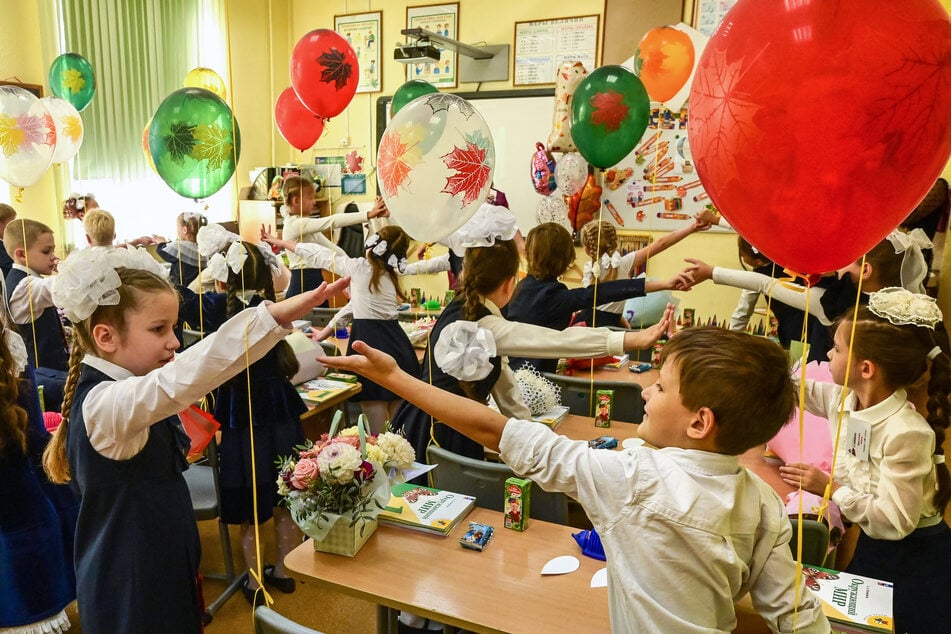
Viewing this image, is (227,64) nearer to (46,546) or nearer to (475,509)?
(46,546)

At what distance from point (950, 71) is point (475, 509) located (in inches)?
61.7

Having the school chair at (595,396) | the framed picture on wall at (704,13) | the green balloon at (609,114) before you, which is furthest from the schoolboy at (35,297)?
the framed picture on wall at (704,13)

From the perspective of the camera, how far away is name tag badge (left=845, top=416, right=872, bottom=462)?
70.0 inches

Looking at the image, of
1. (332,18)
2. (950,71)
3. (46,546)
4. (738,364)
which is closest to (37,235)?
(46,546)

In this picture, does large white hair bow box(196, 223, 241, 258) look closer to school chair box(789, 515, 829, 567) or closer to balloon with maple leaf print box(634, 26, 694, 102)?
school chair box(789, 515, 829, 567)

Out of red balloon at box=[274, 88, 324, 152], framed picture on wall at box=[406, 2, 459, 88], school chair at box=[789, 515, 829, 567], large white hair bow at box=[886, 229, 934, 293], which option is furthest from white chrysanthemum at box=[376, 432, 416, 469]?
framed picture on wall at box=[406, 2, 459, 88]

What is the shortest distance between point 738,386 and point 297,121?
3974mm

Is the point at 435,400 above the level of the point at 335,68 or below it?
below

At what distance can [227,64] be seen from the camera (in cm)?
677

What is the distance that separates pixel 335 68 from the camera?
369 centimetres

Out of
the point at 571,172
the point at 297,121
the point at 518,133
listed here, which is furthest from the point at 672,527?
the point at 518,133

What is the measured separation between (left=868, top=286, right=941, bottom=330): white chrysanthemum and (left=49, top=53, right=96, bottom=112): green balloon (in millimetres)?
5334

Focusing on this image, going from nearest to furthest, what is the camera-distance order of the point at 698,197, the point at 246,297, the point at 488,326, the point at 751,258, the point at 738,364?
the point at 738,364 < the point at 488,326 < the point at 246,297 < the point at 751,258 < the point at 698,197

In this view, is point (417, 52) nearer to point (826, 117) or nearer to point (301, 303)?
point (301, 303)
